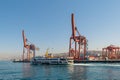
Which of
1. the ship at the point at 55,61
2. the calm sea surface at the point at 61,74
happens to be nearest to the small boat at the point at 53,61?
the ship at the point at 55,61

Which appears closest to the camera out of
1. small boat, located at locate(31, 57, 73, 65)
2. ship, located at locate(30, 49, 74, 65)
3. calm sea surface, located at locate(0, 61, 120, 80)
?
calm sea surface, located at locate(0, 61, 120, 80)

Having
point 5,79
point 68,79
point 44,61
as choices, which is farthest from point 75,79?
point 44,61

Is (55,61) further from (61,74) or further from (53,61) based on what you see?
(61,74)

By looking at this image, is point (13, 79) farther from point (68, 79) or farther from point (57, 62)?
point (57, 62)

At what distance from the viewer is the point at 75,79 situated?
73938 millimetres

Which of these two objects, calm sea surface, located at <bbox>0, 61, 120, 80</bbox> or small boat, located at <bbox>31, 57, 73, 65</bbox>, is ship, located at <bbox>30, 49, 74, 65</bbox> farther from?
calm sea surface, located at <bbox>0, 61, 120, 80</bbox>

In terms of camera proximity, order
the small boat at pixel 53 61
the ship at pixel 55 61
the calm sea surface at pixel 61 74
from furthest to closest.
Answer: the ship at pixel 55 61 < the small boat at pixel 53 61 < the calm sea surface at pixel 61 74

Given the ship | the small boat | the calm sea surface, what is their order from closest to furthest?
the calm sea surface
the small boat
the ship

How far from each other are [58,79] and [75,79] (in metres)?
5.21

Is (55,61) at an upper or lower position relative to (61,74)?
upper

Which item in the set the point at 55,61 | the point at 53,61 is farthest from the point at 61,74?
the point at 53,61

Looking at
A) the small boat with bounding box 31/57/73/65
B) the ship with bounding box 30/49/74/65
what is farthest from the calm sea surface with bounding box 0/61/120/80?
the ship with bounding box 30/49/74/65

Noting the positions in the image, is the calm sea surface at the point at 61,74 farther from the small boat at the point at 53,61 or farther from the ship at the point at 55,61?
the ship at the point at 55,61

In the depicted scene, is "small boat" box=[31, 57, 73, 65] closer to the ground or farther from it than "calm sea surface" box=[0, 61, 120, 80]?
farther from it
